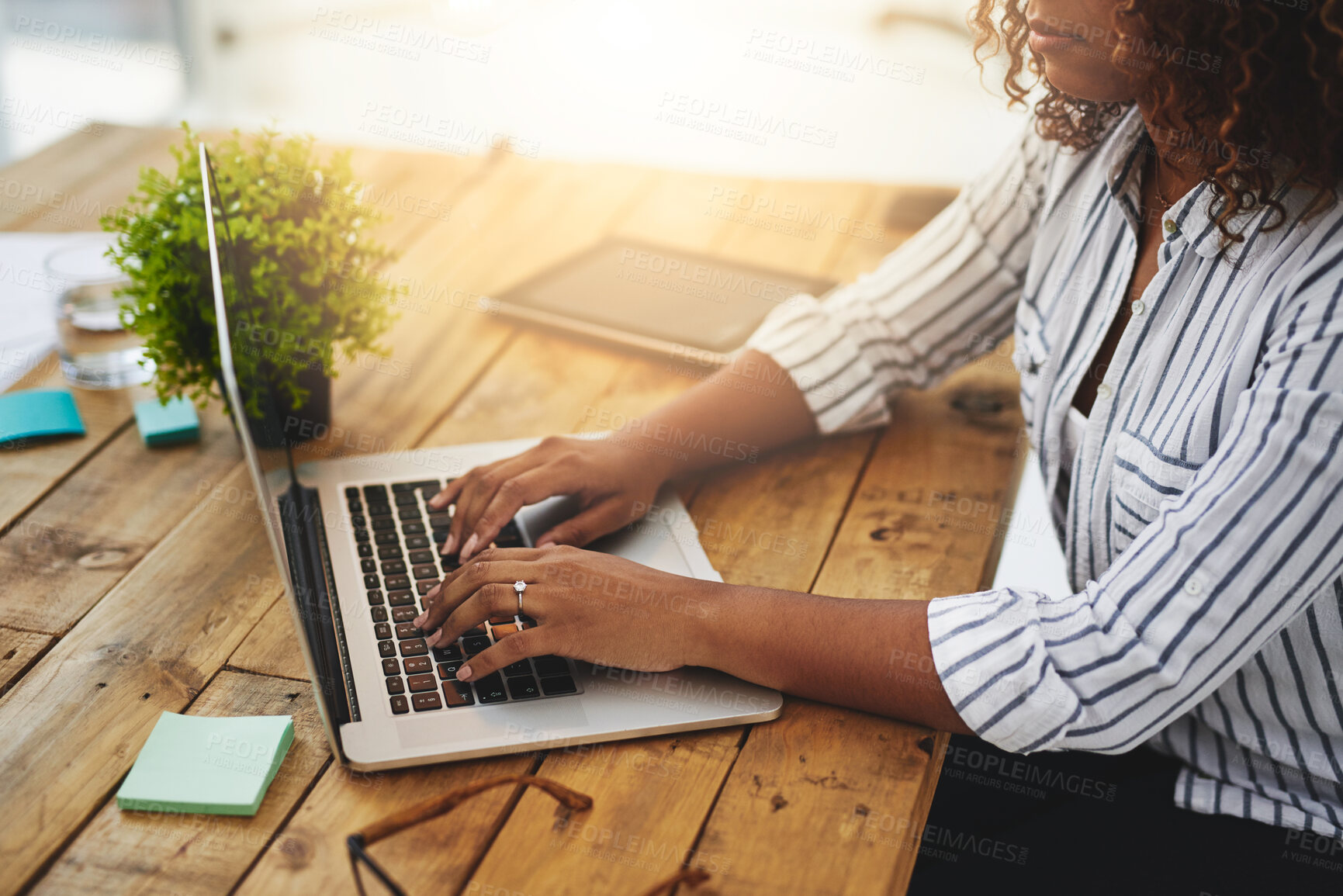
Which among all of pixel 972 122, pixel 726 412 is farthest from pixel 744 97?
pixel 726 412

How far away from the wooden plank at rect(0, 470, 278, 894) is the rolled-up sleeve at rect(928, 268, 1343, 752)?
588 mm

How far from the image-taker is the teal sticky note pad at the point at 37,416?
1.15 m

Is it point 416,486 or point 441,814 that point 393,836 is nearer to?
point 441,814

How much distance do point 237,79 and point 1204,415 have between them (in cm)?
421

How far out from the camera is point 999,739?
830 mm

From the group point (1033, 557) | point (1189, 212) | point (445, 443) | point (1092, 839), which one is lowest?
point (1033, 557)

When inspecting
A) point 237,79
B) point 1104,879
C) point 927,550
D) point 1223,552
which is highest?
point 1223,552

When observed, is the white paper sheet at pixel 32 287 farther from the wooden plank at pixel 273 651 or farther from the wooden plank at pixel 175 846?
the wooden plank at pixel 175 846

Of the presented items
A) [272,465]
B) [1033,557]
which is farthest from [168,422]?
[1033,557]

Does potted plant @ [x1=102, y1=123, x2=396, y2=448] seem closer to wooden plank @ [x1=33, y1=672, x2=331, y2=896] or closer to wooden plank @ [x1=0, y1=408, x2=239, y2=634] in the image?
wooden plank @ [x1=0, y1=408, x2=239, y2=634]

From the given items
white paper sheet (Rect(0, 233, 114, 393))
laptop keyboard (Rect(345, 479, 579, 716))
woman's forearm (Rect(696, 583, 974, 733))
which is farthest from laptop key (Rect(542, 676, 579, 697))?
white paper sheet (Rect(0, 233, 114, 393))

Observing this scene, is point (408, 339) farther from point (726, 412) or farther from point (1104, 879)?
point (1104, 879)

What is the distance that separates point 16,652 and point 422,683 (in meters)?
0.34

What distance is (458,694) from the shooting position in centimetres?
83
